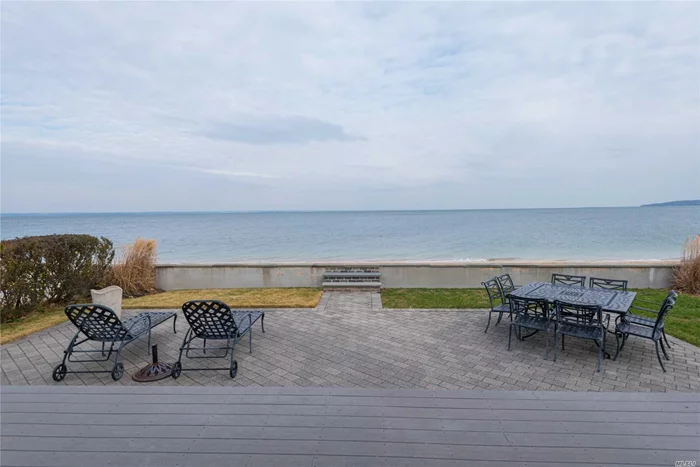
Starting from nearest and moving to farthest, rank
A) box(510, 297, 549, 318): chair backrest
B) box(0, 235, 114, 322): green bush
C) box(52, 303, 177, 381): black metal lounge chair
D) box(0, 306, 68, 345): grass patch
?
box(52, 303, 177, 381): black metal lounge chair → box(510, 297, 549, 318): chair backrest → box(0, 306, 68, 345): grass patch → box(0, 235, 114, 322): green bush

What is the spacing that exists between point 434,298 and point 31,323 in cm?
734

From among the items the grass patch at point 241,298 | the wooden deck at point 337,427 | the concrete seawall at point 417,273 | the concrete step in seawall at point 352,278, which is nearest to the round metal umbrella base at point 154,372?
the wooden deck at point 337,427

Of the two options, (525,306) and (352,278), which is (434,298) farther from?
(525,306)

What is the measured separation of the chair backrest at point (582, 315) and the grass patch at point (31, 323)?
745cm

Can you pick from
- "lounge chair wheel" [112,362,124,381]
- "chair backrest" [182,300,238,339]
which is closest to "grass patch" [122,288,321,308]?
"chair backrest" [182,300,238,339]

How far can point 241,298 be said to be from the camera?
23.5 ft

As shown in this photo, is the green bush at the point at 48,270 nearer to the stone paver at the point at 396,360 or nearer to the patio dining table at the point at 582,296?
the stone paver at the point at 396,360

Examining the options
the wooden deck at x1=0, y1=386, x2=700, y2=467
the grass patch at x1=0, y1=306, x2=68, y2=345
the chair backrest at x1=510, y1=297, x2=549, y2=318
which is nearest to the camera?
the wooden deck at x1=0, y1=386, x2=700, y2=467

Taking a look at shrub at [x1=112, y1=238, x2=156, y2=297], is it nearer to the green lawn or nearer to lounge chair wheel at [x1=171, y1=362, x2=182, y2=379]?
lounge chair wheel at [x1=171, y1=362, x2=182, y2=379]

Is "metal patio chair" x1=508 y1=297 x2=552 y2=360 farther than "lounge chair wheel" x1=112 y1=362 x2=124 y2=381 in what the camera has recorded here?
Yes

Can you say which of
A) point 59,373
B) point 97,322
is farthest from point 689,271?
point 59,373

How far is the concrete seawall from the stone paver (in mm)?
2881

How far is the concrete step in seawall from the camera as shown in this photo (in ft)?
25.7

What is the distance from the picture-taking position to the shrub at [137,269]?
760 cm
